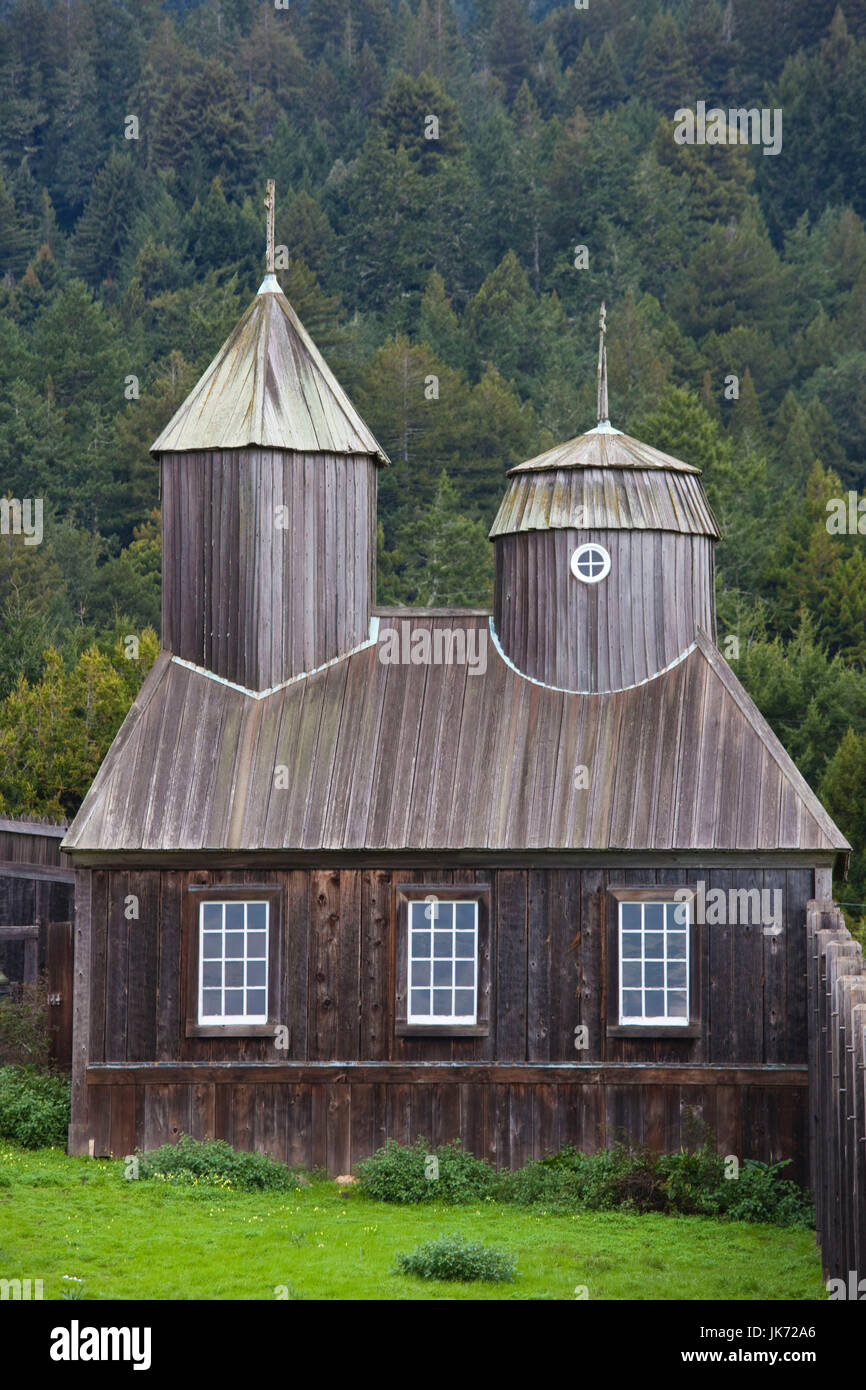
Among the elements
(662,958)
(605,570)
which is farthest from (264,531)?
(662,958)

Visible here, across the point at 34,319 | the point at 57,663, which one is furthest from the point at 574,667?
the point at 34,319

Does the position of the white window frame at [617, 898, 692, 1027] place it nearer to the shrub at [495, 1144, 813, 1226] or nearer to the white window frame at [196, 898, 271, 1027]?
the shrub at [495, 1144, 813, 1226]

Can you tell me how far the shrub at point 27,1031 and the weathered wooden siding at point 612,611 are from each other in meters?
6.89

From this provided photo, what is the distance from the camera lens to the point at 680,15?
9912 cm

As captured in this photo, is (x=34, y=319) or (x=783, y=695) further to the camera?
(x=34, y=319)

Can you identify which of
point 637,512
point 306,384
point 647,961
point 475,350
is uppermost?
point 475,350

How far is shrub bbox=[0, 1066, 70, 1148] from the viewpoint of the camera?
18484 mm

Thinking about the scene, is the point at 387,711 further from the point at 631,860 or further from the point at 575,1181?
the point at 575,1181

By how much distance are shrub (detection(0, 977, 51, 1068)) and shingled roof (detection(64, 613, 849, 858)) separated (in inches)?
160

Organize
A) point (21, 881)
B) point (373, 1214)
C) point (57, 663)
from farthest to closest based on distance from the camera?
1. point (57, 663)
2. point (21, 881)
3. point (373, 1214)

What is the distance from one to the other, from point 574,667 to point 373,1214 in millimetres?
6034

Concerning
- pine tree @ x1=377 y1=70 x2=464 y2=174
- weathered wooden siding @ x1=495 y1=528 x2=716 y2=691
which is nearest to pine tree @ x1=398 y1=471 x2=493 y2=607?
weathered wooden siding @ x1=495 y1=528 x2=716 y2=691

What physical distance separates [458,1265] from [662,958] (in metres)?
5.10

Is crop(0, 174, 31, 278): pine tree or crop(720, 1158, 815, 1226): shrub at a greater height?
crop(0, 174, 31, 278): pine tree
